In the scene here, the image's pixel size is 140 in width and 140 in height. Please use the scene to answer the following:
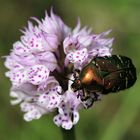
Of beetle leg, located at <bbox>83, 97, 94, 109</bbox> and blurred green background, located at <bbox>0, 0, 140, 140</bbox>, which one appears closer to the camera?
beetle leg, located at <bbox>83, 97, 94, 109</bbox>

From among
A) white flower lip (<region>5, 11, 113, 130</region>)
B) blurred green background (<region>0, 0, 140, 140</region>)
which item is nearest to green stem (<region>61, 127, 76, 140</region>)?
white flower lip (<region>5, 11, 113, 130</region>)

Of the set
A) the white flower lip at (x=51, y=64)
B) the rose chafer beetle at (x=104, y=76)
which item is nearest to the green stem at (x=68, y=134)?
the white flower lip at (x=51, y=64)

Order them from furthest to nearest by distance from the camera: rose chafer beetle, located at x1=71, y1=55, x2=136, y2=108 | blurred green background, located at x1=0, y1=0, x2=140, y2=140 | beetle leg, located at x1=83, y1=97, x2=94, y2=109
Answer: blurred green background, located at x1=0, y1=0, x2=140, y2=140 → beetle leg, located at x1=83, y1=97, x2=94, y2=109 → rose chafer beetle, located at x1=71, y1=55, x2=136, y2=108

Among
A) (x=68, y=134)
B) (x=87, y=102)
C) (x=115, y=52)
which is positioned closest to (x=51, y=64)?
(x=87, y=102)

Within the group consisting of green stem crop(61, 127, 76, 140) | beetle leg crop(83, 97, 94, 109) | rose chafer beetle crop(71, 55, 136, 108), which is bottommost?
green stem crop(61, 127, 76, 140)

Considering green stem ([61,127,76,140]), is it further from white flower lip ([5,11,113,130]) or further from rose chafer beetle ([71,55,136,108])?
rose chafer beetle ([71,55,136,108])

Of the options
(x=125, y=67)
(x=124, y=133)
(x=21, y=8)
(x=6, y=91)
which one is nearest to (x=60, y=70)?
(x=125, y=67)

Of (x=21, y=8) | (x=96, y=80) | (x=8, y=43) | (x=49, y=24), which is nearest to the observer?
(x=96, y=80)

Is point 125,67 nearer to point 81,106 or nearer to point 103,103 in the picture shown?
point 81,106
